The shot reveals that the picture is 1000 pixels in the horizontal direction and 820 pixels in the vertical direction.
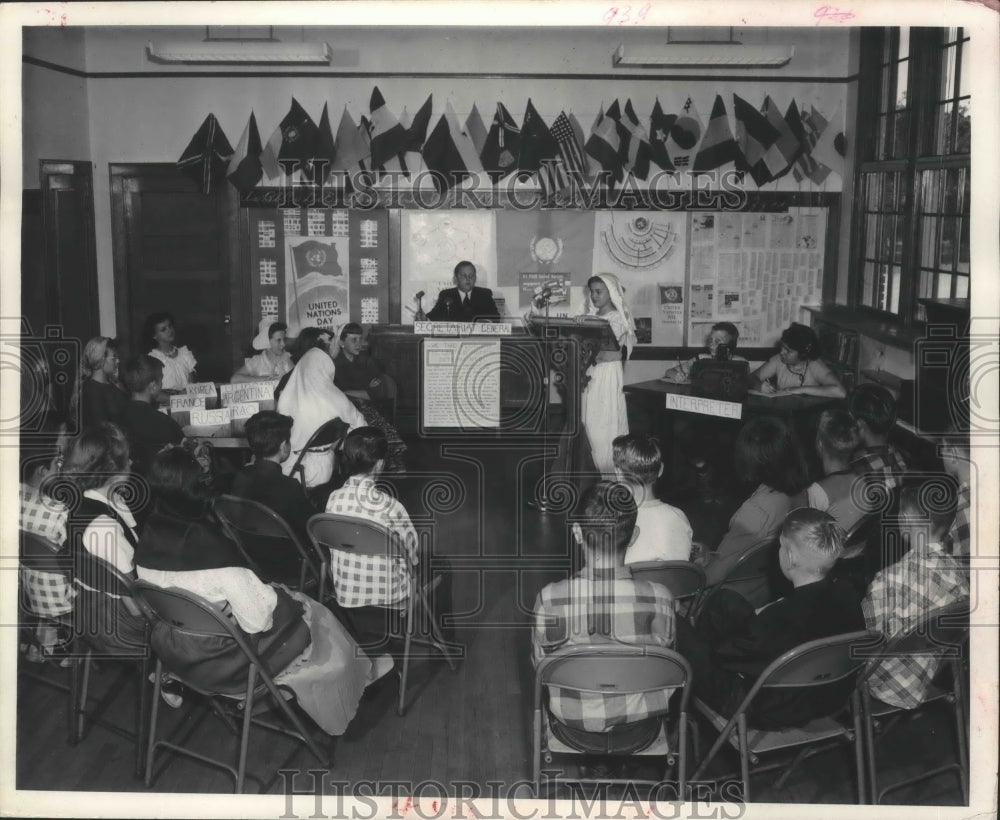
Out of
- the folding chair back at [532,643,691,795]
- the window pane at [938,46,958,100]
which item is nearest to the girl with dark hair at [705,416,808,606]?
the folding chair back at [532,643,691,795]

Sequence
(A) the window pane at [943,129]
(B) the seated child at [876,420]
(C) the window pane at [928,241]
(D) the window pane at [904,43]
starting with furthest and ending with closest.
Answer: (D) the window pane at [904,43] → (C) the window pane at [928,241] → (A) the window pane at [943,129] → (B) the seated child at [876,420]

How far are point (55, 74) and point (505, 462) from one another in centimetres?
444

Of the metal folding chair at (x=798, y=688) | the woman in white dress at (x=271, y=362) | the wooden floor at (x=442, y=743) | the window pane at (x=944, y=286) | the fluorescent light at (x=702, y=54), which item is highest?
A: the fluorescent light at (x=702, y=54)

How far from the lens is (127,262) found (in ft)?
26.9

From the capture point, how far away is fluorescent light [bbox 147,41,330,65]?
717cm

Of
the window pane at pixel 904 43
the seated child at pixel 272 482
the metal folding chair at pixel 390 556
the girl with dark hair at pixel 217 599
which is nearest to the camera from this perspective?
the girl with dark hair at pixel 217 599

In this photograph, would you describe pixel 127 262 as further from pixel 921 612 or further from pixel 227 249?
pixel 921 612

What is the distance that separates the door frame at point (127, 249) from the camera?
8.05m

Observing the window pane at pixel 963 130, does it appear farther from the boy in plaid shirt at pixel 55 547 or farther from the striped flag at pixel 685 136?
the boy in plaid shirt at pixel 55 547

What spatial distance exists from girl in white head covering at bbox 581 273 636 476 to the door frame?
3.62 meters

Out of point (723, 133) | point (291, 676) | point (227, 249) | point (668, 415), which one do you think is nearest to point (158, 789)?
point (291, 676)

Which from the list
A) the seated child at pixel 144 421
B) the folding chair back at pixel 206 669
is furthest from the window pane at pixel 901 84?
the folding chair back at pixel 206 669

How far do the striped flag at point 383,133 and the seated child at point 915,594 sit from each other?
5.62 m

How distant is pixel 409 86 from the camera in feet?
25.9
